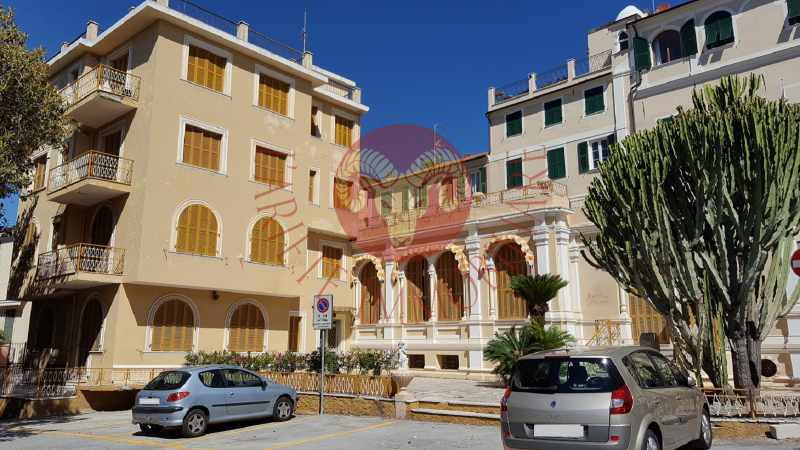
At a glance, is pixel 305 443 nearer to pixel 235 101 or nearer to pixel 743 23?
pixel 235 101

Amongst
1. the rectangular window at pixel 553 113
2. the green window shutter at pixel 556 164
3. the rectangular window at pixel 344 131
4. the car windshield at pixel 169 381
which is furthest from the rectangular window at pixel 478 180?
the car windshield at pixel 169 381

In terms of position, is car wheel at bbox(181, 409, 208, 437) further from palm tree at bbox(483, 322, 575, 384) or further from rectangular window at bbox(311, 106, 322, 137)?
rectangular window at bbox(311, 106, 322, 137)

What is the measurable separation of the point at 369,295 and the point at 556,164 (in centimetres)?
1044

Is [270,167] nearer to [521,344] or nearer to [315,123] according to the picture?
[315,123]

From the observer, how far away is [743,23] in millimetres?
22031

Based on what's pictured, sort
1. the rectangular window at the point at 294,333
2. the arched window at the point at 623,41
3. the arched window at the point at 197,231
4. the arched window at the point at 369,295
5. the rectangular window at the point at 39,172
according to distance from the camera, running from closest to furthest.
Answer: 1. the arched window at the point at 197,231
2. the rectangular window at the point at 294,333
3. the rectangular window at the point at 39,172
4. the arched window at the point at 623,41
5. the arched window at the point at 369,295

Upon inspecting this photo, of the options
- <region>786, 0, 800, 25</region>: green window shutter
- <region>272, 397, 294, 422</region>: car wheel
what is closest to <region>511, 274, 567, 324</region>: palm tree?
<region>272, 397, 294, 422</region>: car wheel

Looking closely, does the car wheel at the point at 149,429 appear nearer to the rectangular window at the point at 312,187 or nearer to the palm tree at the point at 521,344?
the palm tree at the point at 521,344

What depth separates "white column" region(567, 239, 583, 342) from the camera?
21.0 metres

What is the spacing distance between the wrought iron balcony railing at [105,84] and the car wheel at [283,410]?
12.8 m

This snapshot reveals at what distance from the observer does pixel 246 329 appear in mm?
22484

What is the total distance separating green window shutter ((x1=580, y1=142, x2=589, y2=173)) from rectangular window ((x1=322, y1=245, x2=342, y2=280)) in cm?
1136

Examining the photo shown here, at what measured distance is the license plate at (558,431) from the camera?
648 cm

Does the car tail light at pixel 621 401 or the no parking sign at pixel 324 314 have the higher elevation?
the no parking sign at pixel 324 314
